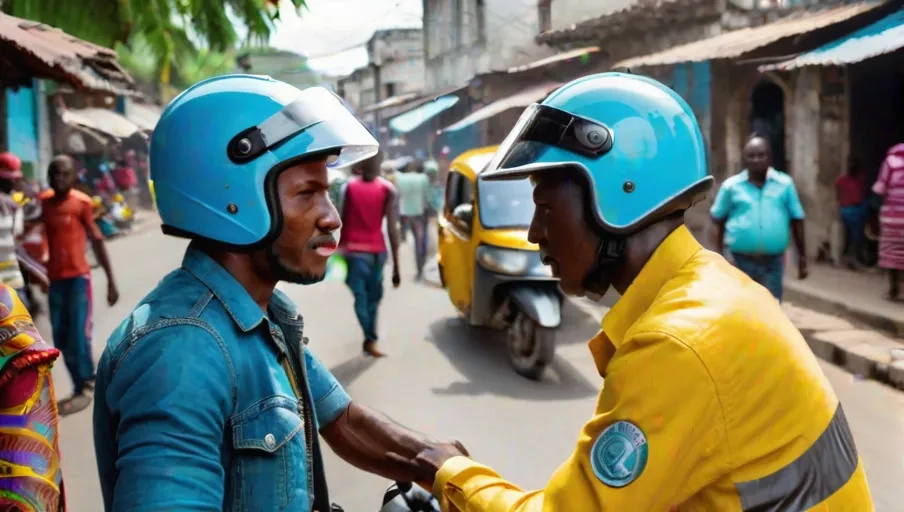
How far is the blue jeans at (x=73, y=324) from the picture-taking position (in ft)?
20.1

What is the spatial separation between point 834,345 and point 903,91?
540 cm

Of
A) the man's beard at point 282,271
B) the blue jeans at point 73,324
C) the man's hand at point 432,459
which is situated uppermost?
the man's beard at point 282,271

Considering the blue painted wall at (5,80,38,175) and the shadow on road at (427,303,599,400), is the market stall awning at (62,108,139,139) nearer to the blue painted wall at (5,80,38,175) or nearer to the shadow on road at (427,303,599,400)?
the blue painted wall at (5,80,38,175)

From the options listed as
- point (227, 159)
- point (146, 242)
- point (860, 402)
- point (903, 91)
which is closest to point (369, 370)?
point (860, 402)

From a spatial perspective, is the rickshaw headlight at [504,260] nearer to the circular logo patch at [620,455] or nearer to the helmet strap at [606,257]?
the helmet strap at [606,257]

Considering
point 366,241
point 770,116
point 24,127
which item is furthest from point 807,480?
point 24,127

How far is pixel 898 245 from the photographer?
8.20 meters

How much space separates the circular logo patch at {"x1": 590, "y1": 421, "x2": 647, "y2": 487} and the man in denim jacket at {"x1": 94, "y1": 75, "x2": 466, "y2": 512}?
56cm

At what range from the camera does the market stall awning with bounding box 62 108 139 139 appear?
11.6 m

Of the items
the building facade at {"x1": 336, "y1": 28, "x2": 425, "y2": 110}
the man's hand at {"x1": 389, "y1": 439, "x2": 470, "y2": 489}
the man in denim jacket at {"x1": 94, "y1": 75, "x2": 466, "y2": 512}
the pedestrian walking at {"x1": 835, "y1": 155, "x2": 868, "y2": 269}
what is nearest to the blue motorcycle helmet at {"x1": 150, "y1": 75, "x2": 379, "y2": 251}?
the man in denim jacket at {"x1": 94, "y1": 75, "x2": 466, "y2": 512}

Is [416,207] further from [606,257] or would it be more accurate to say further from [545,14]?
[545,14]

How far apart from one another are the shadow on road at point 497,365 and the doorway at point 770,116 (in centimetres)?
660

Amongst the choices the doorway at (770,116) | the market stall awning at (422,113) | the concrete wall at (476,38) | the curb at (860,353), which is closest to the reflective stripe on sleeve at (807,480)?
the curb at (860,353)

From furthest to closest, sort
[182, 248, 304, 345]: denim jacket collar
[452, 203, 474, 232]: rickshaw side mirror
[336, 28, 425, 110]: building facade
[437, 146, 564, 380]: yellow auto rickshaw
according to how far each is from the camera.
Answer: [336, 28, 425, 110]: building facade, [452, 203, 474, 232]: rickshaw side mirror, [437, 146, 564, 380]: yellow auto rickshaw, [182, 248, 304, 345]: denim jacket collar
